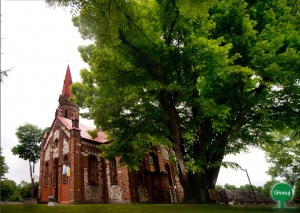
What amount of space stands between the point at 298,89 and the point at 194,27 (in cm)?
585

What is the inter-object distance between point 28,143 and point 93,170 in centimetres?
2467

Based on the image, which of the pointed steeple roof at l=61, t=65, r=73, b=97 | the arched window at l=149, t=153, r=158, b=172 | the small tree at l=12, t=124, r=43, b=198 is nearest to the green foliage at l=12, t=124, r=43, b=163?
the small tree at l=12, t=124, r=43, b=198

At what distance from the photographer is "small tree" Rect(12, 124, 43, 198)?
40.3 meters

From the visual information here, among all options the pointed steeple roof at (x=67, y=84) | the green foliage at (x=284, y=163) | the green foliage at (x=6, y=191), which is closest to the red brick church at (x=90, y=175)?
the pointed steeple roof at (x=67, y=84)

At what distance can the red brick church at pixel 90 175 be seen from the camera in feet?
67.3

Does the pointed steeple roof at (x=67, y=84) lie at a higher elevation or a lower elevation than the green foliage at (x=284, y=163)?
higher

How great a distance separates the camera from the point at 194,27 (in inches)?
391

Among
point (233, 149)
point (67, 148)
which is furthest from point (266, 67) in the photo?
point (67, 148)

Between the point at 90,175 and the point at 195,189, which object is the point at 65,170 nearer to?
the point at 90,175

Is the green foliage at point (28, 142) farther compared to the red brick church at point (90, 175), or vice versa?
the green foliage at point (28, 142)

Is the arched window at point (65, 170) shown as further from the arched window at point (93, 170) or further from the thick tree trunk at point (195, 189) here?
the thick tree trunk at point (195, 189)

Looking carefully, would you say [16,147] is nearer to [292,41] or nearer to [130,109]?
[130,109]

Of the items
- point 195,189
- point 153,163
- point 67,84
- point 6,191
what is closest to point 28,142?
point 67,84

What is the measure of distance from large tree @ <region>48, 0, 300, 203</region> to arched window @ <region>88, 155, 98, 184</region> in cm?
1097
